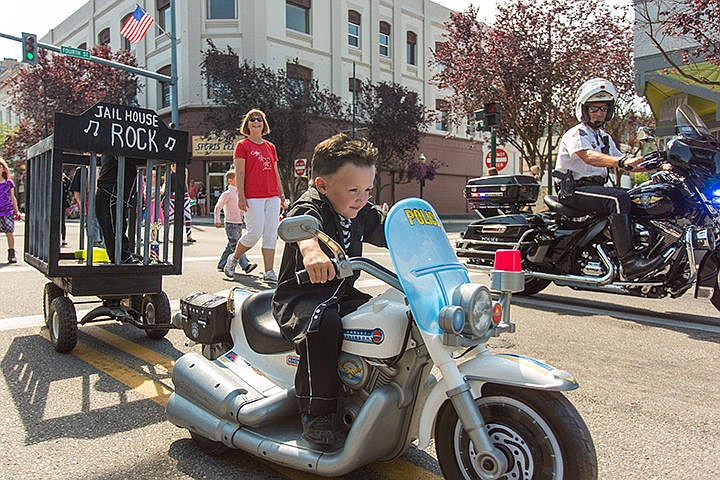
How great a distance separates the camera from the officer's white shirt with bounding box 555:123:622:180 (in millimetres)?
5676

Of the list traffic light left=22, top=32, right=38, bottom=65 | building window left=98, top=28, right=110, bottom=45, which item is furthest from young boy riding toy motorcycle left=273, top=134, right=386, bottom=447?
building window left=98, top=28, right=110, bottom=45

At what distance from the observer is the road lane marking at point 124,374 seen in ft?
11.2

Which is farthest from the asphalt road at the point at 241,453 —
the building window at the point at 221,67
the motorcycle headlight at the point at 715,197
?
the building window at the point at 221,67

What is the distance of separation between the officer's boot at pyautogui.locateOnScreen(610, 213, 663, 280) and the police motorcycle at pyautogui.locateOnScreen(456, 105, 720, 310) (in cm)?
8

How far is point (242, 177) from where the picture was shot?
690 cm

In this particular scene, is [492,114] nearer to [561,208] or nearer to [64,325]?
[561,208]

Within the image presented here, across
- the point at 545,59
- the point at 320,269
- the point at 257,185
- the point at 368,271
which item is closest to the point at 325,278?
the point at 320,269

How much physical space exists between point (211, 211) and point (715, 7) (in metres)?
27.1

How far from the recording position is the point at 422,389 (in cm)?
220

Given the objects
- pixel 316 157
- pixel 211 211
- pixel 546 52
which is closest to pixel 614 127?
pixel 546 52

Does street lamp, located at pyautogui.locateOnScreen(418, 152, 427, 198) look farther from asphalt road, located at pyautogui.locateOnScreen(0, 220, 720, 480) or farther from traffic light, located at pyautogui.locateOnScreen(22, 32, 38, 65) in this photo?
asphalt road, located at pyautogui.locateOnScreen(0, 220, 720, 480)

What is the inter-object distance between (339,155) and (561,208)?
4063mm

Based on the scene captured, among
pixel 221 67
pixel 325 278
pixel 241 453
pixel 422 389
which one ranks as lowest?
pixel 241 453

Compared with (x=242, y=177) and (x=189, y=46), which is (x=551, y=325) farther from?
(x=189, y=46)
